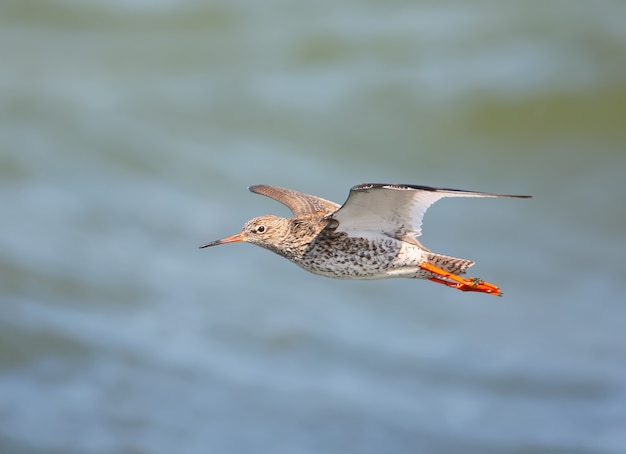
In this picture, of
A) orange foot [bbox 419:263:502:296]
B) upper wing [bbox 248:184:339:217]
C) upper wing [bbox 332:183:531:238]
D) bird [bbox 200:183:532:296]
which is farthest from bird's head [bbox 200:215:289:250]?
orange foot [bbox 419:263:502:296]

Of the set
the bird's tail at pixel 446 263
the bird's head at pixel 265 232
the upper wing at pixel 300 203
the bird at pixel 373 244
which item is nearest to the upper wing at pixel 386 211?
the bird at pixel 373 244

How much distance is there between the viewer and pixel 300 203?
1052 cm

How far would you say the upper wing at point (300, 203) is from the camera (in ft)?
33.7

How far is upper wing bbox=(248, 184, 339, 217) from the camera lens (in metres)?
10.3

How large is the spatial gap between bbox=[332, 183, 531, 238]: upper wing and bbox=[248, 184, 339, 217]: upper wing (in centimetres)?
90

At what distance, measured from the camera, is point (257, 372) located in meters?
16.6

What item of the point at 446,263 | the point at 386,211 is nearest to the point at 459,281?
the point at 446,263

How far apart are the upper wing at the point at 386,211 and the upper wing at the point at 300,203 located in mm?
904

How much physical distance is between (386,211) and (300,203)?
5.16 feet

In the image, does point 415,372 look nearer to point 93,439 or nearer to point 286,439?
point 286,439

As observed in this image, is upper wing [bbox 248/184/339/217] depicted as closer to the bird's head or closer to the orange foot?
the bird's head

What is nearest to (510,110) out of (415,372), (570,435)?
(415,372)

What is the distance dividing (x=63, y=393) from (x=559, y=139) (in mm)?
9954

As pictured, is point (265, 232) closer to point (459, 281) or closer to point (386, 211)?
point (386, 211)
